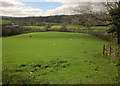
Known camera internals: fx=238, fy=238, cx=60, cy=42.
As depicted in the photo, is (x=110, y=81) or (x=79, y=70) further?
(x=79, y=70)

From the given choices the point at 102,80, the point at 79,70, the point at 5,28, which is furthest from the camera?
the point at 5,28

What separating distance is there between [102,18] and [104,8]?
1674 millimetres

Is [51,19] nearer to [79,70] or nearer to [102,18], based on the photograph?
[102,18]

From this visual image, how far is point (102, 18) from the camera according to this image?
32.2 meters

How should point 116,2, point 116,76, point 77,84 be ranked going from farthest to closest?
point 116,2 < point 116,76 < point 77,84

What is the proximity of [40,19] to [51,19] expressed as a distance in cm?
732

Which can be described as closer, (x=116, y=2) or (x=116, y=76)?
(x=116, y=76)

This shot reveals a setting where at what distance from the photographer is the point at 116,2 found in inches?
1239

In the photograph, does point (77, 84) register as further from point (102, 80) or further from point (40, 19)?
point (40, 19)

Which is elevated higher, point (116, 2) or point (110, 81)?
point (116, 2)

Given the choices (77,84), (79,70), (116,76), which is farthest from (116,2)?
(77,84)

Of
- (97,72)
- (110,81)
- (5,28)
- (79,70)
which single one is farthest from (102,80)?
(5,28)

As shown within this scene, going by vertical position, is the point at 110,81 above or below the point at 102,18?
below

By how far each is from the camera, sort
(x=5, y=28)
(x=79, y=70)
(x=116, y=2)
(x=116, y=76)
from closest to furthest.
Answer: (x=116, y=76) < (x=79, y=70) < (x=116, y=2) < (x=5, y=28)
